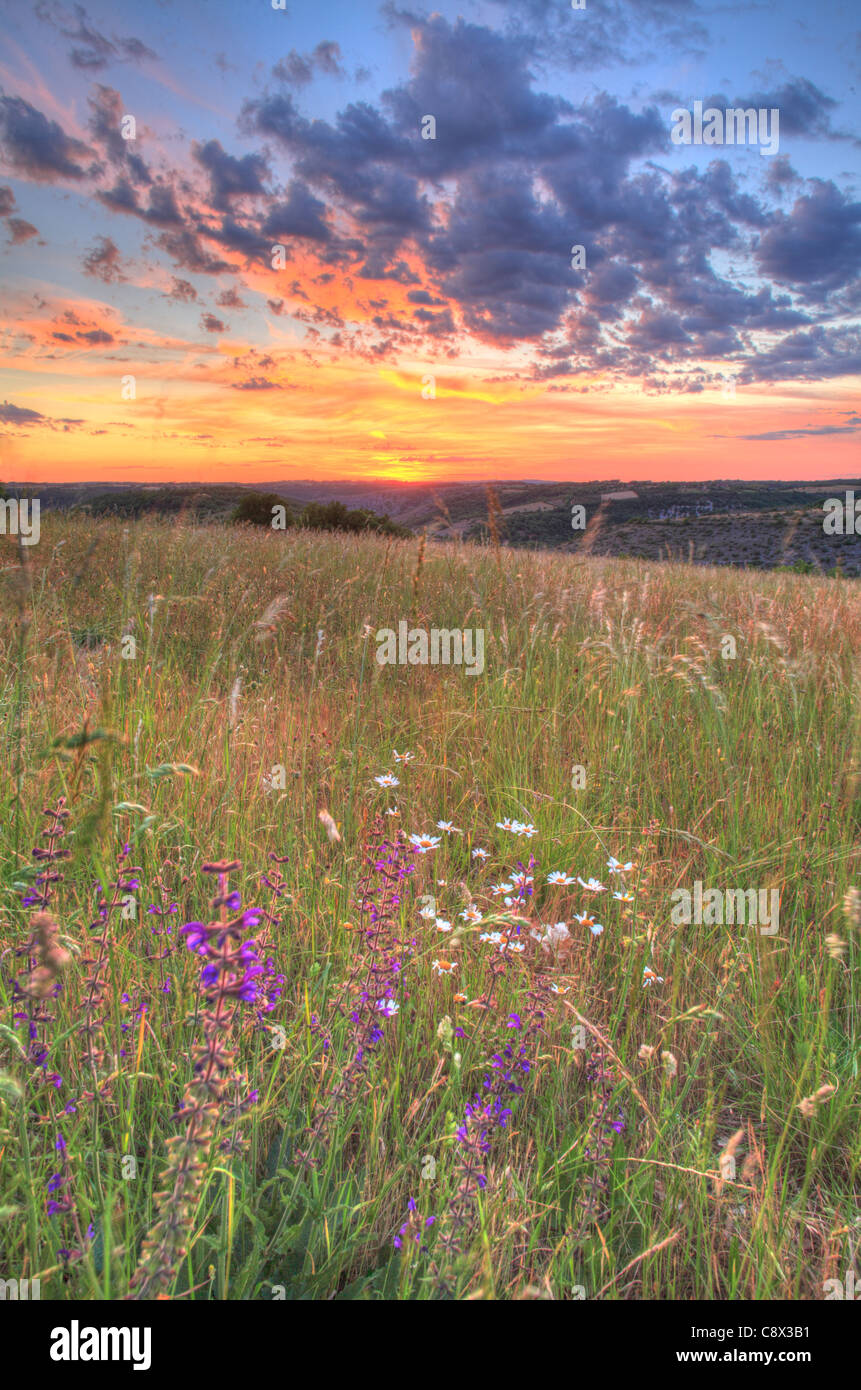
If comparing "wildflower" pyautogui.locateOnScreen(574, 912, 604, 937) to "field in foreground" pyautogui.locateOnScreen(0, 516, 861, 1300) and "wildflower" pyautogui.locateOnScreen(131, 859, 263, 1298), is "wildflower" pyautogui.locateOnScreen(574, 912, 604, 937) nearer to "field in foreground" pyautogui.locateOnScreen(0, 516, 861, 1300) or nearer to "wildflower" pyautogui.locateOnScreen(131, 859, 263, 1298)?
"field in foreground" pyautogui.locateOnScreen(0, 516, 861, 1300)

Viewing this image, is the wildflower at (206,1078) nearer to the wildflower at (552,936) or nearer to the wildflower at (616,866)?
the wildflower at (552,936)

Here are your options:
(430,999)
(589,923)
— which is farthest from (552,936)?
(430,999)

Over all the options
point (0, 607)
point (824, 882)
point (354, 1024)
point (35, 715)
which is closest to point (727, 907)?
point (824, 882)

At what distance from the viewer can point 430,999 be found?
178 cm

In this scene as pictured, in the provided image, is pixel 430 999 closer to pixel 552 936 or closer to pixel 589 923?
pixel 552 936

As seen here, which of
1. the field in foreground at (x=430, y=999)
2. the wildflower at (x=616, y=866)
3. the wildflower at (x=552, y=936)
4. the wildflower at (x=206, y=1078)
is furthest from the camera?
the wildflower at (x=616, y=866)

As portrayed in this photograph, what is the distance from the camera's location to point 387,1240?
50.4 inches

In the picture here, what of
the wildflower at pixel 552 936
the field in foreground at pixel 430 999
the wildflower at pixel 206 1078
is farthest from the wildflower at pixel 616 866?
the wildflower at pixel 206 1078

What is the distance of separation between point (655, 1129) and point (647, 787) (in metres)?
1.73

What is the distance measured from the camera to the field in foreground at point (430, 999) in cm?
118

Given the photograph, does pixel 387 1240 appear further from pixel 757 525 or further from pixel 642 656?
pixel 757 525

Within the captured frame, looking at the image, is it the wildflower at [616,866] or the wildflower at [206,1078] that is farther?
the wildflower at [616,866]

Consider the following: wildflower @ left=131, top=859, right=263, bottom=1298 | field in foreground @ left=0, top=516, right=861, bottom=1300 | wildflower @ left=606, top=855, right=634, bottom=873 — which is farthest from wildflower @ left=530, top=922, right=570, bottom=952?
wildflower @ left=131, top=859, right=263, bottom=1298
